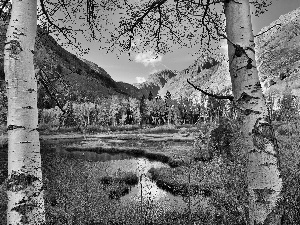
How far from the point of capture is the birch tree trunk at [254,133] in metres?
2.44

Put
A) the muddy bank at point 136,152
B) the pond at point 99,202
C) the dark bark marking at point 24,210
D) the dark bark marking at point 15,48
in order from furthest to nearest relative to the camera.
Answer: the muddy bank at point 136,152
the pond at point 99,202
the dark bark marking at point 15,48
the dark bark marking at point 24,210

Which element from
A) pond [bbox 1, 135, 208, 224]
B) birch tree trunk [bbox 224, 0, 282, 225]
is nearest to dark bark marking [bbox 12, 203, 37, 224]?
pond [bbox 1, 135, 208, 224]

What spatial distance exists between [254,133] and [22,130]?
2.22m

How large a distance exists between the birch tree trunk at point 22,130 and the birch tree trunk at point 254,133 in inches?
80.1

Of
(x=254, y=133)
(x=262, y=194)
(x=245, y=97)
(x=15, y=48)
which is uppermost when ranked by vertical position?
(x=15, y=48)

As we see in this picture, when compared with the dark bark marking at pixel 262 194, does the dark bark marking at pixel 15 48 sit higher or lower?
higher

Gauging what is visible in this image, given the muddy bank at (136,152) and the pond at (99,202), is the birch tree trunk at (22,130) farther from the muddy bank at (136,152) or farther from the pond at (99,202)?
the muddy bank at (136,152)

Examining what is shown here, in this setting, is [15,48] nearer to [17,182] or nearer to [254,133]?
[17,182]

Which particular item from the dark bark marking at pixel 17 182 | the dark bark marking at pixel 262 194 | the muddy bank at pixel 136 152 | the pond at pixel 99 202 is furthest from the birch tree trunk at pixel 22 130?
the muddy bank at pixel 136 152

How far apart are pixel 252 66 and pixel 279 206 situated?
1.38 m

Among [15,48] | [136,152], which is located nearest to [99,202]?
[15,48]

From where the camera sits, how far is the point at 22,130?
2.52 meters

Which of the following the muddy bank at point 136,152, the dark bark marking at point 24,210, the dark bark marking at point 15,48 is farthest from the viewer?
the muddy bank at point 136,152

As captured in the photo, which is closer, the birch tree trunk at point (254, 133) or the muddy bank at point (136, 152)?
the birch tree trunk at point (254, 133)
